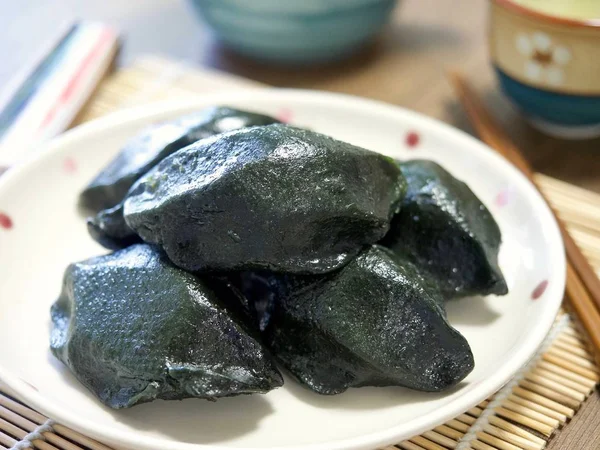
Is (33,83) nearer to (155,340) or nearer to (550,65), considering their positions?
(155,340)

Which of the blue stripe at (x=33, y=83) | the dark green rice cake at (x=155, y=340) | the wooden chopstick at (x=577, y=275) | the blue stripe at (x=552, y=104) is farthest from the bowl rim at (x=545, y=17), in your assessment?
the blue stripe at (x=33, y=83)

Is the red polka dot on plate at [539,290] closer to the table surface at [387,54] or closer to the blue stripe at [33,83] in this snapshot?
the table surface at [387,54]

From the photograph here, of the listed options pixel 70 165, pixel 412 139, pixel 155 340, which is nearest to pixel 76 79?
pixel 70 165

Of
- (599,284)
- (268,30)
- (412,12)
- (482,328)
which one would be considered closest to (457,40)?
Answer: (412,12)

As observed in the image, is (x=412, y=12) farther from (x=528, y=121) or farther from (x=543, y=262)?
(x=543, y=262)

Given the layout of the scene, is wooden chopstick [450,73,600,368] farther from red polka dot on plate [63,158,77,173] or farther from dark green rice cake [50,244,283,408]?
red polka dot on plate [63,158,77,173]

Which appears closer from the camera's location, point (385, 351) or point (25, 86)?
point (385, 351)
